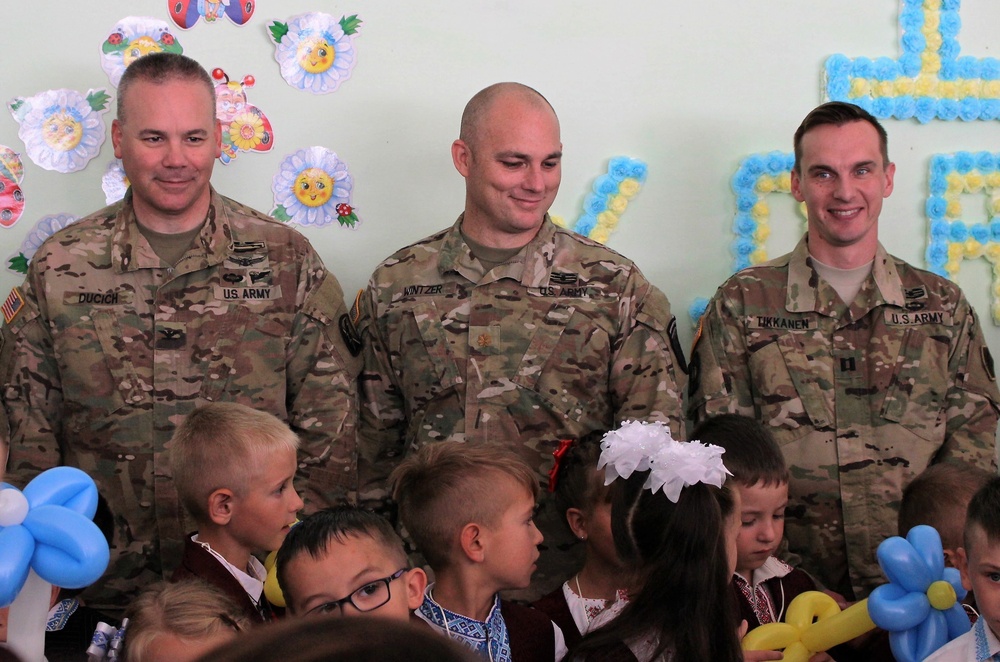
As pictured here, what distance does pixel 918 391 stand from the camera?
3037 millimetres

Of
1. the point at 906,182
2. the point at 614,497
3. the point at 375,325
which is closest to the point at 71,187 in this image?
the point at 375,325

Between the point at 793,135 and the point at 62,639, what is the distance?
8.21 ft

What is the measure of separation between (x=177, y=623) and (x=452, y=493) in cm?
64

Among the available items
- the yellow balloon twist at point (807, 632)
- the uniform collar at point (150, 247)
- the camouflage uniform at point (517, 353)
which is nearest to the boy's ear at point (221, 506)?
the camouflage uniform at point (517, 353)

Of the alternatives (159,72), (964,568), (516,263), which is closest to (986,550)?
(964,568)

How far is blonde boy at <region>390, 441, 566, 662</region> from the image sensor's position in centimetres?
225

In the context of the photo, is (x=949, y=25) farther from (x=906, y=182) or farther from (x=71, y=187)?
(x=71, y=187)

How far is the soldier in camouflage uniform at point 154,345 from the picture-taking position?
2.89 metres

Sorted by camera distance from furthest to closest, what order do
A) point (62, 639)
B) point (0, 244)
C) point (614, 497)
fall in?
point (0, 244) → point (62, 639) → point (614, 497)

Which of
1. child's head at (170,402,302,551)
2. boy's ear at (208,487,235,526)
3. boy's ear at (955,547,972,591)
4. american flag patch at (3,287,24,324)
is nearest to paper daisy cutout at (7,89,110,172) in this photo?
american flag patch at (3,287,24,324)

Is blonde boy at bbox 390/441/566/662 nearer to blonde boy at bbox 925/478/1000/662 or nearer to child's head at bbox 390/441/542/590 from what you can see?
child's head at bbox 390/441/542/590

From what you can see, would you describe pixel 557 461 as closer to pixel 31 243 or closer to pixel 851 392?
pixel 851 392

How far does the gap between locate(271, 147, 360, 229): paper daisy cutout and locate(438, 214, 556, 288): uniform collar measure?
1.60 feet

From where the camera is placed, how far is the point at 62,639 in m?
2.41
